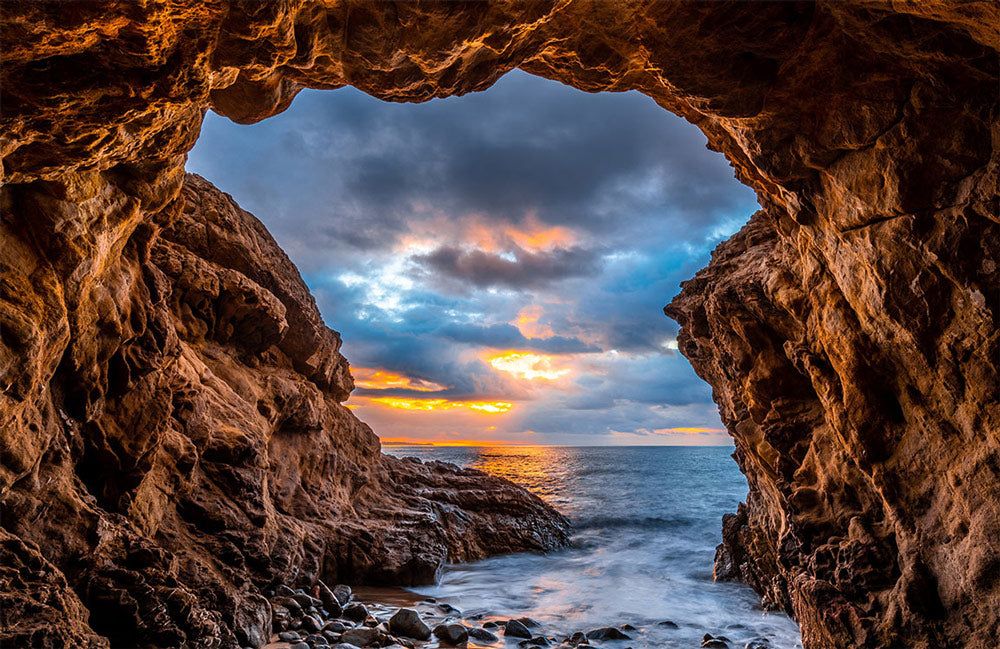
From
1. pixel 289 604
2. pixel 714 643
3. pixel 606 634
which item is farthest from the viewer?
pixel 606 634

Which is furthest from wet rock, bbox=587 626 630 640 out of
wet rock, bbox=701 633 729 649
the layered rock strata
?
the layered rock strata

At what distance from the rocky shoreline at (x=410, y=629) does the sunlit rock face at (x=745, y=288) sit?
0.76 metres

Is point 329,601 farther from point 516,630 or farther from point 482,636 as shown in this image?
point 516,630

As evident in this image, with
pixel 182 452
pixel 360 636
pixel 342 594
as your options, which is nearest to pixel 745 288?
pixel 360 636

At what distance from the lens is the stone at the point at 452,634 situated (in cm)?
811

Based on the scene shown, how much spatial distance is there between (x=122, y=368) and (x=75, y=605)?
10.0 ft

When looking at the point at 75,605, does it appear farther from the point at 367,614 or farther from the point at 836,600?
the point at 836,600

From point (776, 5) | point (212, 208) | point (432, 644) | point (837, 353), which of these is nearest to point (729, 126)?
point (776, 5)

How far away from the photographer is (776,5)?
16.8ft

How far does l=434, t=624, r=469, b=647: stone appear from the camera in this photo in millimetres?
8109

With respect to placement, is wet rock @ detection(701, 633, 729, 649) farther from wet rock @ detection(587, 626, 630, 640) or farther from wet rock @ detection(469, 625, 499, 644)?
wet rock @ detection(469, 625, 499, 644)

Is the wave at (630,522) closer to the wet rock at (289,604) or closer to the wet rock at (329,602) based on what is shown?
the wet rock at (329,602)

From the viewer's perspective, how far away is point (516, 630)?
8.88 meters

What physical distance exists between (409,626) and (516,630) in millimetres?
1948
